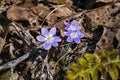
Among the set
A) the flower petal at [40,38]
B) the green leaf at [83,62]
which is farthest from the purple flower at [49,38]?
the green leaf at [83,62]

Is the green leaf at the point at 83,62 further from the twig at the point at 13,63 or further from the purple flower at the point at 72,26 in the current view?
the twig at the point at 13,63

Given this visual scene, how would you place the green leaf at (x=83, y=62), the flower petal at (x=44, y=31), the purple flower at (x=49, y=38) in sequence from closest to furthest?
the green leaf at (x=83, y=62)
the purple flower at (x=49, y=38)
the flower petal at (x=44, y=31)

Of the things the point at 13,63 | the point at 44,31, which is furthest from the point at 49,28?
the point at 13,63

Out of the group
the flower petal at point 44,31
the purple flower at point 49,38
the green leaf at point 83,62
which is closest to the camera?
the green leaf at point 83,62

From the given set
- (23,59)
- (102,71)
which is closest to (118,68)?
Result: (102,71)

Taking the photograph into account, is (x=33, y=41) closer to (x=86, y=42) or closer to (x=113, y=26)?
(x=86, y=42)
